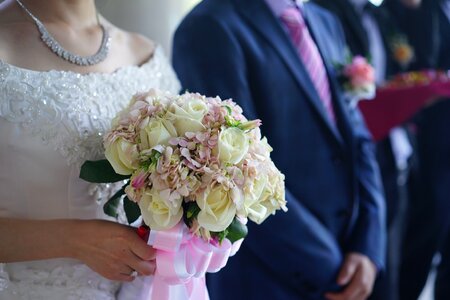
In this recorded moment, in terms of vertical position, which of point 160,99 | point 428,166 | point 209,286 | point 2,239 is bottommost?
point 428,166

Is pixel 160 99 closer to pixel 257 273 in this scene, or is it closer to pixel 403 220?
pixel 257 273

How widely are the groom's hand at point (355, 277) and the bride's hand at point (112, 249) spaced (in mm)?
750

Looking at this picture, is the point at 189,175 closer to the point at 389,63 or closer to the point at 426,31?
the point at 389,63

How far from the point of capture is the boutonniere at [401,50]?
9.39ft

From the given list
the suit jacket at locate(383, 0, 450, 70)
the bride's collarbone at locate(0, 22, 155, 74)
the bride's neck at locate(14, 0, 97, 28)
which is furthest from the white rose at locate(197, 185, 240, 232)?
the suit jacket at locate(383, 0, 450, 70)

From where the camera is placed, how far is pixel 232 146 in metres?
0.99

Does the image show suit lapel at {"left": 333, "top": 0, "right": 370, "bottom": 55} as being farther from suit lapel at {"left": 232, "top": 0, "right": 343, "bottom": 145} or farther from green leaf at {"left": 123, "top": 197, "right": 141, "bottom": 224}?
green leaf at {"left": 123, "top": 197, "right": 141, "bottom": 224}

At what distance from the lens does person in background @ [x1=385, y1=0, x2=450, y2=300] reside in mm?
2801

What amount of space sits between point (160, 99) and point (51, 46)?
308mm

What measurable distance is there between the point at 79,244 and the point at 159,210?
0.68ft

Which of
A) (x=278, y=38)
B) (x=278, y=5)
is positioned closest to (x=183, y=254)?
(x=278, y=38)

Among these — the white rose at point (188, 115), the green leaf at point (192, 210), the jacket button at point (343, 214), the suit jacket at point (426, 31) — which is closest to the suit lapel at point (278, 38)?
the jacket button at point (343, 214)

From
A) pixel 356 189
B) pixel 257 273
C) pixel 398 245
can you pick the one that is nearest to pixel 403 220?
pixel 398 245

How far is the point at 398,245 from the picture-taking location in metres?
2.82
